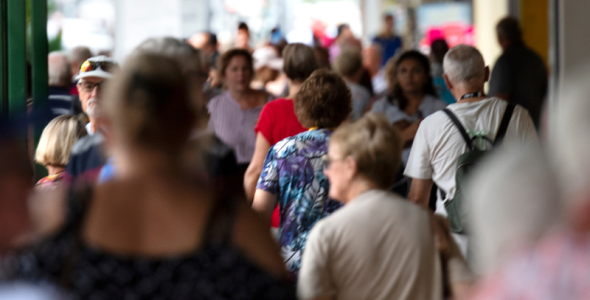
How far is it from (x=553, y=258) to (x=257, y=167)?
323 centimetres

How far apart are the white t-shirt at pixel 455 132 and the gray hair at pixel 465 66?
7.2 inches

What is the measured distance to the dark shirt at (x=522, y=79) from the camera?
7.45 meters

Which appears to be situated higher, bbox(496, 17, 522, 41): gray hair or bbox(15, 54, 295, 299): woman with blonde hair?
bbox(496, 17, 522, 41): gray hair

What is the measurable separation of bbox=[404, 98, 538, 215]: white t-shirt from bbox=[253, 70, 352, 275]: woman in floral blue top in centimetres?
60

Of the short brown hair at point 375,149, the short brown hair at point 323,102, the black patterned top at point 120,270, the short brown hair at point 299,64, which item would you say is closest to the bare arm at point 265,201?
the short brown hair at point 323,102

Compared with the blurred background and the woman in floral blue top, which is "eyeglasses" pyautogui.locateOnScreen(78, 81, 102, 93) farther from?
the woman in floral blue top

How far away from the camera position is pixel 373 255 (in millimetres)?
2602

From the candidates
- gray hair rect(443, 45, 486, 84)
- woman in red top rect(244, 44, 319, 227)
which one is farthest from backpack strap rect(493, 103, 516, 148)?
woman in red top rect(244, 44, 319, 227)

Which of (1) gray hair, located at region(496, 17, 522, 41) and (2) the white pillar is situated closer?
(1) gray hair, located at region(496, 17, 522, 41)

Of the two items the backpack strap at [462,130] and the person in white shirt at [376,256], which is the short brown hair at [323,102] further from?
the person in white shirt at [376,256]

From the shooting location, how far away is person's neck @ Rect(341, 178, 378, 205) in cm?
276

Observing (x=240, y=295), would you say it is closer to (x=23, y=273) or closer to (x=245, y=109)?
(x=23, y=273)

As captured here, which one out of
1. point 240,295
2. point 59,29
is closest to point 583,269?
point 240,295

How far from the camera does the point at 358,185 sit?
2.78 m
